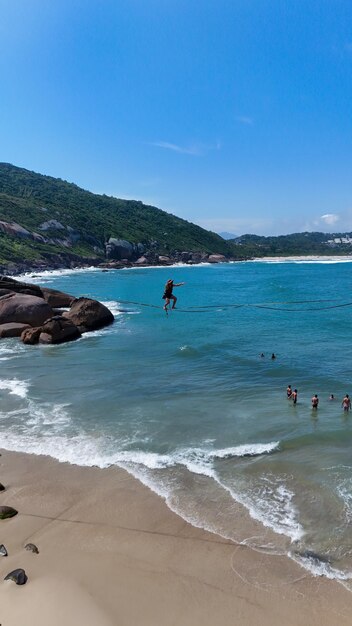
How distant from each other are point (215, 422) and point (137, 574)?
8.01m

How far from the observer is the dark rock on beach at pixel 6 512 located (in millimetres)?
10438

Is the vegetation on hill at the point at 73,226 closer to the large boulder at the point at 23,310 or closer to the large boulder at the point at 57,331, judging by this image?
the large boulder at the point at 23,310

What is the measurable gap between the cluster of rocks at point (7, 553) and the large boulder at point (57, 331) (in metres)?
18.9

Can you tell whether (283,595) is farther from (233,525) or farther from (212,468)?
(212,468)

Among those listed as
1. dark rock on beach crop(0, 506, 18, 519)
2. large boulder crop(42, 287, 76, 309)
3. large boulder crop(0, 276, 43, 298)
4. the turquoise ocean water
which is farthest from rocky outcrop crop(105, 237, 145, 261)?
dark rock on beach crop(0, 506, 18, 519)

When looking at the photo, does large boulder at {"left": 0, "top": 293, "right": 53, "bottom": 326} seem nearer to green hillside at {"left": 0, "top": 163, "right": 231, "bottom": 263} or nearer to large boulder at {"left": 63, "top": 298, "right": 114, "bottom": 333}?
large boulder at {"left": 63, "top": 298, "right": 114, "bottom": 333}

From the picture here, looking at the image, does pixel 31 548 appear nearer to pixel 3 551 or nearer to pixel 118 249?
pixel 3 551

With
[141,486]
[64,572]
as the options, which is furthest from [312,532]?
[64,572]

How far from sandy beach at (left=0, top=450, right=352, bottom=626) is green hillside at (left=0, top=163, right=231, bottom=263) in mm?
83766

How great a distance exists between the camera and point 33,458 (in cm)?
1346

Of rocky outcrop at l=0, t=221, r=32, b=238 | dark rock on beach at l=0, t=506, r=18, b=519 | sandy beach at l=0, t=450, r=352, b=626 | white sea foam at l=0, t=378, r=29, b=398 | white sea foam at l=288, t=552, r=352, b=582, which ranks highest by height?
rocky outcrop at l=0, t=221, r=32, b=238

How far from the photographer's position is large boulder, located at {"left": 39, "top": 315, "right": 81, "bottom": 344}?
98.4ft

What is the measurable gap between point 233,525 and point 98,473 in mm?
4266

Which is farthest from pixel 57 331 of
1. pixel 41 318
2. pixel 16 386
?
pixel 16 386
